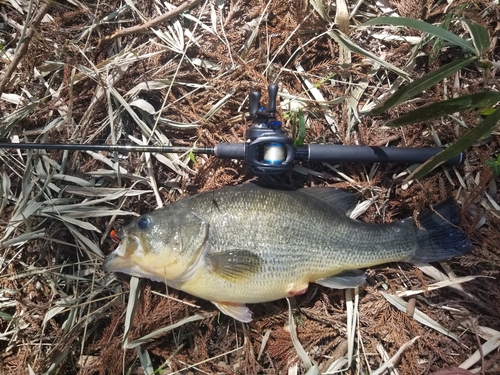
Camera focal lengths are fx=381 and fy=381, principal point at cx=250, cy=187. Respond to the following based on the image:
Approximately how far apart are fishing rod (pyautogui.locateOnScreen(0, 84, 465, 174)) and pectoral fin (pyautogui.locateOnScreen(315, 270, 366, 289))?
0.84 m

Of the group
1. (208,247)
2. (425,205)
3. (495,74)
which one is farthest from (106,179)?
(495,74)

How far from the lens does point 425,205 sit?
2.91 m

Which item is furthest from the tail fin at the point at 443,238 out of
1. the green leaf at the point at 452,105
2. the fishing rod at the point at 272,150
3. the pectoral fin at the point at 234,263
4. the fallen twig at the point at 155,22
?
the fallen twig at the point at 155,22

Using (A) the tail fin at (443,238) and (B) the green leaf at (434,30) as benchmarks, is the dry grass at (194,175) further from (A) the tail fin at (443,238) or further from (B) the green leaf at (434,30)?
(B) the green leaf at (434,30)

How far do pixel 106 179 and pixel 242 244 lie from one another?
1260mm

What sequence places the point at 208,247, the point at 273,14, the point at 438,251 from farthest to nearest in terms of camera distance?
the point at 273,14
the point at 438,251
the point at 208,247

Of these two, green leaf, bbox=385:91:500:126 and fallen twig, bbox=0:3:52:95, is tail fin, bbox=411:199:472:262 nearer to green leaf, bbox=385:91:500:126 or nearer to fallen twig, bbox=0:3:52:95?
green leaf, bbox=385:91:500:126

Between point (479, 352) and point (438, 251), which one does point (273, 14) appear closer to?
point (438, 251)

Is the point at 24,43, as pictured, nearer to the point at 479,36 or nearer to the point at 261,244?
the point at 261,244

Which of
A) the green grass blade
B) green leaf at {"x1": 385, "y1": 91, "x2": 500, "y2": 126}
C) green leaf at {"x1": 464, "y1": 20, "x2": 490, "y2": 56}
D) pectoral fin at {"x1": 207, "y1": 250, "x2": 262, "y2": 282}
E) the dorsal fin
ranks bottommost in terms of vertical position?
the green grass blade

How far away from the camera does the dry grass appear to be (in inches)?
115

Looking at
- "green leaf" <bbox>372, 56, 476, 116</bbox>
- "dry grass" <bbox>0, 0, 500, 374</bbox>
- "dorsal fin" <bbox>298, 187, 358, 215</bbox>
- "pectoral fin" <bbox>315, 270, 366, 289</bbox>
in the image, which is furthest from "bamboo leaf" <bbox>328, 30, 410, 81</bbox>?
"pectoral fin" <bbox>315, 270, 366, 289</bbox>

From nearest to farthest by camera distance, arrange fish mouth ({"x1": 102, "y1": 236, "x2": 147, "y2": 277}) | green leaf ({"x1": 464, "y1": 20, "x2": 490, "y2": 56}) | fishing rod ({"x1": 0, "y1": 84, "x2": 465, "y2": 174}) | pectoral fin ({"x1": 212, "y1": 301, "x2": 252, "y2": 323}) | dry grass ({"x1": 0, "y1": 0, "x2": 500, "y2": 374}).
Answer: green leaf ({"x1": 464, "y1": 20, "x2": 490, "y2": 56}) → fishing rod ({"x1": 0, "y1": 84, "x2": 465, "y2": 174}) → fish mouth ({"x1": 102, "y1": 236, "x2": 147, "y2": 277}) → pectoral fin ({"x1": 212, "y1": 301, "x2": 252, "y2": 323}) → dry grass ({"x1": 0, "y1": 0, "x2": 500, "y2": 374})

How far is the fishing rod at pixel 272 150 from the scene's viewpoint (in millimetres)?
2490
